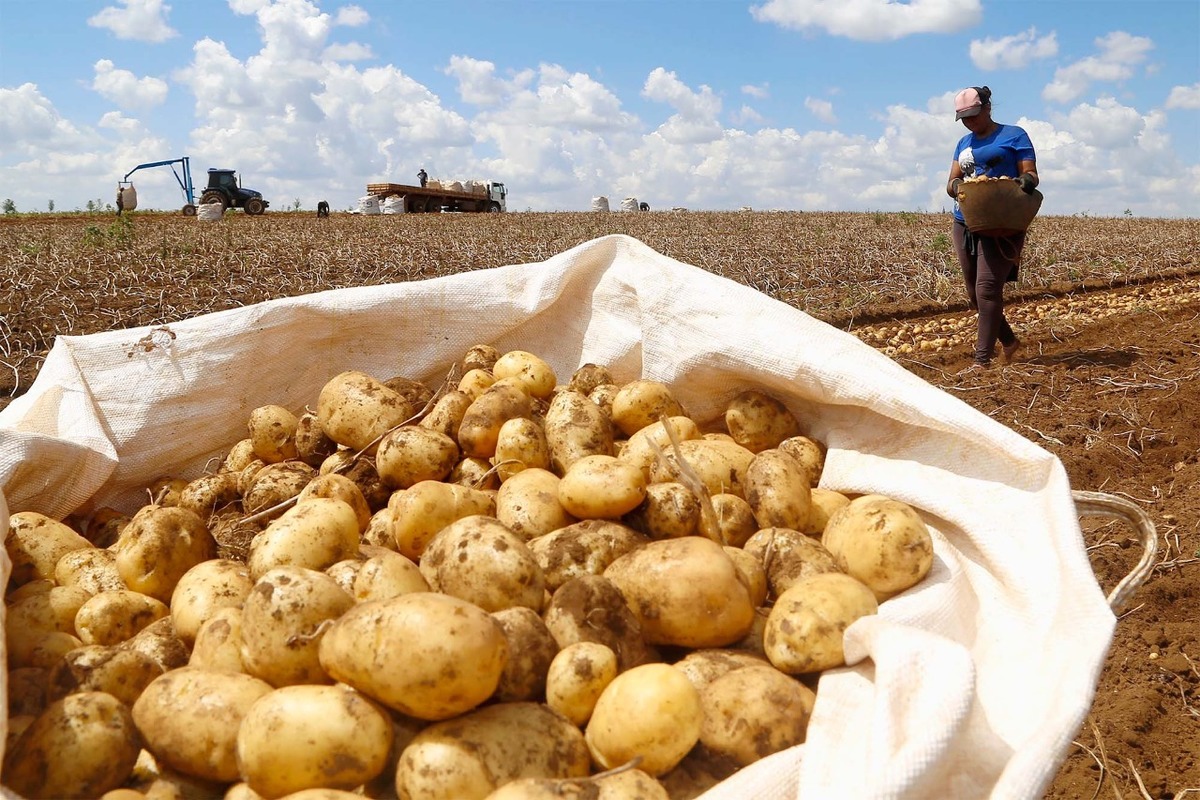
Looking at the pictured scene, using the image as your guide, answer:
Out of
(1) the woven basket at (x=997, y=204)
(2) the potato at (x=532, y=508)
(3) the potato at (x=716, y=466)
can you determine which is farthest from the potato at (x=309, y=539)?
(1) the woven basket at (x=997, y=204)

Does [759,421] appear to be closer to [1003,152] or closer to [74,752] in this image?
[74,752]

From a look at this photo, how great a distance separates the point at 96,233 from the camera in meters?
16.2

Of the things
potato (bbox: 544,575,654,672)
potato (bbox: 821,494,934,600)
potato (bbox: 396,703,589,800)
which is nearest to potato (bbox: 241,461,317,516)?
potato (bbox: 544,575,654,672)

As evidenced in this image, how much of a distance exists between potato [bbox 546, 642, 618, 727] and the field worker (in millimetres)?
5576

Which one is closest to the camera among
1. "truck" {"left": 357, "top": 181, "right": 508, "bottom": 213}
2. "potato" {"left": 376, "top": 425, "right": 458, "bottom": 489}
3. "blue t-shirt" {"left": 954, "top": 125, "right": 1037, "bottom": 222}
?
"potato" {"left": 376, "top": 425, "right": 458, "bottom": 489}

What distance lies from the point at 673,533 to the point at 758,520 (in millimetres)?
291

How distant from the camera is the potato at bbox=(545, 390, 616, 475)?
2816mm

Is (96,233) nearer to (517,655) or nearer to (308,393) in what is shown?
(308,393)

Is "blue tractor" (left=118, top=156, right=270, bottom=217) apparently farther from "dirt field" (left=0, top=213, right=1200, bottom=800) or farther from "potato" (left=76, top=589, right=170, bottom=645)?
"potato" (left=76, top=589, right=170, bottom=645)

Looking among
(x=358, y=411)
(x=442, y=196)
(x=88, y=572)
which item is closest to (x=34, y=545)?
(x=88, y=572)

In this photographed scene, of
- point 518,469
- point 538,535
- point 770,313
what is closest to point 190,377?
point 518,469

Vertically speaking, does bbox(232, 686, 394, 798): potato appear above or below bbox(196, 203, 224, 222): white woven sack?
below

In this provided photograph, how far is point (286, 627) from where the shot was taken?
6.13ft

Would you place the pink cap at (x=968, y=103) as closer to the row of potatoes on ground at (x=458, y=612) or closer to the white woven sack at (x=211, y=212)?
the row of potatoes on ground at (x=458, y=612)
